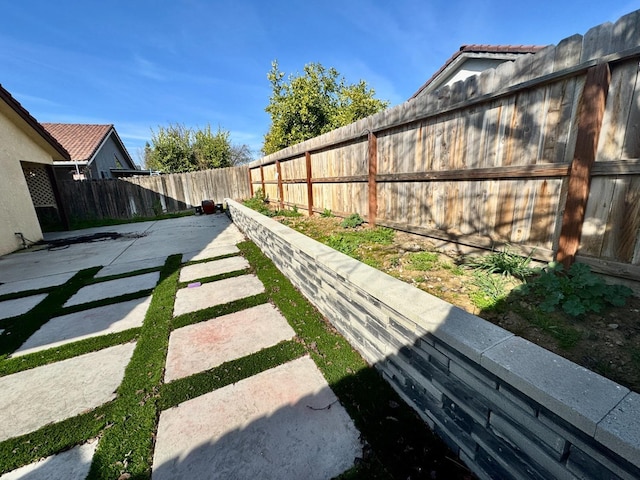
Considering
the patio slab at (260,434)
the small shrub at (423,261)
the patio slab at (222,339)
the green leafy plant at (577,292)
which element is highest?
the green leafy plant at (577,292)

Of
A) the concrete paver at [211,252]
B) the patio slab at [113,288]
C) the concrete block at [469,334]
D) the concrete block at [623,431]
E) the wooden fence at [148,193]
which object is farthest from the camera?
the wooden fence at [148,193]

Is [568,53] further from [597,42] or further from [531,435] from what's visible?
[531,435]

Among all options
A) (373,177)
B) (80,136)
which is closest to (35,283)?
(373,177)

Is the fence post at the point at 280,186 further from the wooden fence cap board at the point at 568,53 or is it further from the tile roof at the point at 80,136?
the tile roof at the point at 80,136

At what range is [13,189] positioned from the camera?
23.1 feet

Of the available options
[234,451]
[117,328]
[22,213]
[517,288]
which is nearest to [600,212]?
[517,288]

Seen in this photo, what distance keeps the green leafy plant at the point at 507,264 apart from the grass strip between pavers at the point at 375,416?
1.28 meters

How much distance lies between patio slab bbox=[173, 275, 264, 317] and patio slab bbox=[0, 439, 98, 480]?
1629 mm

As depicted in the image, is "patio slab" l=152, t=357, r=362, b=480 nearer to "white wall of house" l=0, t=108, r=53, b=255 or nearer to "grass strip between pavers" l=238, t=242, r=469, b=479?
"grass strip between pavers" l=238, t=242, r=469, b=479

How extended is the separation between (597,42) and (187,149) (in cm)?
2194

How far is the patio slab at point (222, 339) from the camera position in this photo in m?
2.34

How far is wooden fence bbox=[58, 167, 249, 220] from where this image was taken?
1168 centimetres

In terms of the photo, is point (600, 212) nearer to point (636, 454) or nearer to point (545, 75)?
point (545, 75)

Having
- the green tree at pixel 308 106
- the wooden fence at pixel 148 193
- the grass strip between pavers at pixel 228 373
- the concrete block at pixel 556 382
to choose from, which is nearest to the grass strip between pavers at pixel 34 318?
the grass strip between pavers at pixel 228 373
